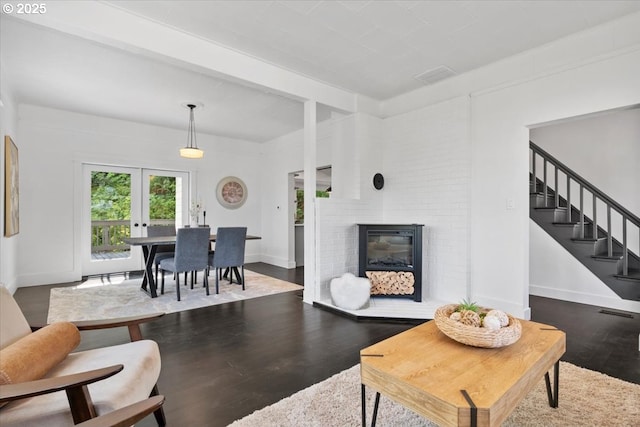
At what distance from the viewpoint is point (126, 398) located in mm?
1306

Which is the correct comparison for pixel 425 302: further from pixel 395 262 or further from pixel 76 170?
pixel 76 170

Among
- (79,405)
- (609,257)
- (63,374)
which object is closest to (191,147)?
(63,374)

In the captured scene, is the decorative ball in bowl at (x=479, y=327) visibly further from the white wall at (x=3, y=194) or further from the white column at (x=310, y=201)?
the white wall at (x=3, y=194)

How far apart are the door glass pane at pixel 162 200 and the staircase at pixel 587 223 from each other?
620 cm

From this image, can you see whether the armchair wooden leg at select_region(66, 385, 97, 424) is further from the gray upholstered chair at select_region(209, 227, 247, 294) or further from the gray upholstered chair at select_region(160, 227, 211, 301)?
the gray upholstered chair at select_region(209, 227, 247, 294)

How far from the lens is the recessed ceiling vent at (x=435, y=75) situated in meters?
3.78

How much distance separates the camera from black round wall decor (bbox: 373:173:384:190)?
15.3 ft

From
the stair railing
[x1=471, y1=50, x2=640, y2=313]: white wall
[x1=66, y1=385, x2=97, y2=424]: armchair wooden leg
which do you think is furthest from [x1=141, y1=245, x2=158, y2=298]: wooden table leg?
the stair railing

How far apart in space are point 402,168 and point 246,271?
11.6 feet

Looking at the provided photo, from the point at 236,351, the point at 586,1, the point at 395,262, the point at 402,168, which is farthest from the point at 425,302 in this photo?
the point at 586,1

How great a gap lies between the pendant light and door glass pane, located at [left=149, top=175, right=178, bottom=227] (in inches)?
32.2

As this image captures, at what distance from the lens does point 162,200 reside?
639 centimetres

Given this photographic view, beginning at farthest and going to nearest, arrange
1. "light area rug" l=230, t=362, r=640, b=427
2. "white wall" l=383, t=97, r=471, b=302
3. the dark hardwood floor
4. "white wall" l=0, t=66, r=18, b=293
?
1. "white wall" l=383, t=97, r=471, b=302
2. "white wall" l=0, t=66, r=18, b=293
3. the dark hardwood floor
4. "light area rug" l=230, t=362, r=640, b=427

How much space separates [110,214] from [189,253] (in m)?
2.55
